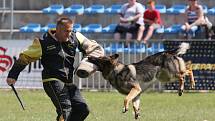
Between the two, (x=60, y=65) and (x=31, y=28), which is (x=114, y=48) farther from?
(x=60, y=65)

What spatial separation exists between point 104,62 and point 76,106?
1275mm

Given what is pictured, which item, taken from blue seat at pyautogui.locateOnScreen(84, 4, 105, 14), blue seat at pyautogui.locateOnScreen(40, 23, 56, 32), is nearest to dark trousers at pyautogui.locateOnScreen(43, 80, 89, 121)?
blue seat at pyautogui.locateOnScreen(40, 23, 56, 32)

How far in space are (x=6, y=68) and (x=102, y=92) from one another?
8.90 ft

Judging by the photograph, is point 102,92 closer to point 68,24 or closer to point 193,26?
point 193,26

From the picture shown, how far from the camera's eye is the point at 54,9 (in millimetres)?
22109

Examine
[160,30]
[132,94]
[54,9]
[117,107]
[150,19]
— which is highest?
[54,9]

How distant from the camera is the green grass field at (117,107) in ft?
37.9

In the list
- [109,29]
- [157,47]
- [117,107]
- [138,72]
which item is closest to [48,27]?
[109,29]

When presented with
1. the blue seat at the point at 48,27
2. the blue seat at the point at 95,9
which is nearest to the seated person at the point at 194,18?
the blue seat at the point at 95,9

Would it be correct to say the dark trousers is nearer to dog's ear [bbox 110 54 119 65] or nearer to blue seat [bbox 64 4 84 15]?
dog's ear [bbox 110 54 119 65]

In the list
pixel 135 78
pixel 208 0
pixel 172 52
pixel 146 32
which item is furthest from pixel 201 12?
pixel 135 78

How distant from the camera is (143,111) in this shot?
12.6 meters

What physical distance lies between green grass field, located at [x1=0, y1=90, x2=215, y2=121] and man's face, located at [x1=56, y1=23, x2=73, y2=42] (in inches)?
126

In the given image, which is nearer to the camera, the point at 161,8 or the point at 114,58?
the point at 114,58
